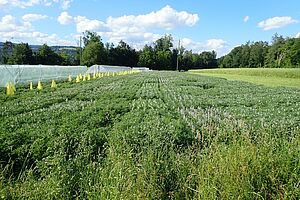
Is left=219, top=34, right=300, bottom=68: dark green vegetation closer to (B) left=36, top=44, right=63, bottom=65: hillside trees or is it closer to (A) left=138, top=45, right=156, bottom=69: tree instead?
(A) left=138, top=45, right=156, bottom=69: tree

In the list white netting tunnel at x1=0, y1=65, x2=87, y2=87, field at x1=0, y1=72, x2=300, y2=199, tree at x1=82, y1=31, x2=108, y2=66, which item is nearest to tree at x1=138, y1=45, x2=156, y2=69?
tree at x1=82, y1=31, x2=108, y2=66

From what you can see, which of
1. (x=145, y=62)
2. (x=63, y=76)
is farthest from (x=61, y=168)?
(x=145, y=62)

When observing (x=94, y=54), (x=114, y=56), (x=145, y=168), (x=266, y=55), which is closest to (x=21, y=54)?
(x=94, y=54)

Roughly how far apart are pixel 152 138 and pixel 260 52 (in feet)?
360

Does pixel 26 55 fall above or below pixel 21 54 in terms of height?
below

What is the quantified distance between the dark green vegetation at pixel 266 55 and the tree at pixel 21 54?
200 ft

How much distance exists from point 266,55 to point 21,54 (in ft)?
240

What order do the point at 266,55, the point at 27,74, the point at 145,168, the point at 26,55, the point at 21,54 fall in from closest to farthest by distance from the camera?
1. the point at 145,168
2. the point at 27,74
3. the point at 21,54
4. the point at 26,55
5. the point at 266,55

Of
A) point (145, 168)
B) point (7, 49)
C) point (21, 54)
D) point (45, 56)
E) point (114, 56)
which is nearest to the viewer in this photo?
point (145, 168)

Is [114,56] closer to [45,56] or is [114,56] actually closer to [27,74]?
[45,56]

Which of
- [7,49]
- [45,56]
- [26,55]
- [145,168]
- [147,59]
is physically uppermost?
[7,49]

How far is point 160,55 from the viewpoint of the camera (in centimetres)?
10319

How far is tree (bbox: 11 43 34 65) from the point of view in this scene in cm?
6147

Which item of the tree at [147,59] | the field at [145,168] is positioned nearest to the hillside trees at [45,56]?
the tree at [147,59]
